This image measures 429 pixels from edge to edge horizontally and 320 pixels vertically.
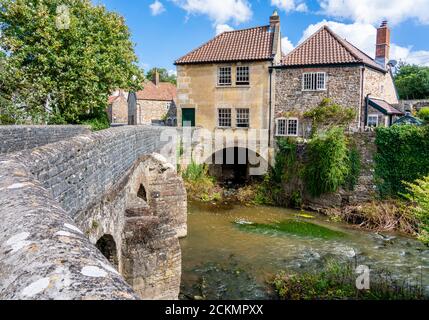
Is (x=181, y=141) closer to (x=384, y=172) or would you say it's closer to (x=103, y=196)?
(x=384, y=172)

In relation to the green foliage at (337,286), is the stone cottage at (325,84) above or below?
above

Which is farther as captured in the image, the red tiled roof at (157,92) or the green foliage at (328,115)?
the red tiled roof at (157,92)

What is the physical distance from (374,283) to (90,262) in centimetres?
1112

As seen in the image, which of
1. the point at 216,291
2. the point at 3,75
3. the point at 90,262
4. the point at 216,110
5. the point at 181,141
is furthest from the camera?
the point at 216,110

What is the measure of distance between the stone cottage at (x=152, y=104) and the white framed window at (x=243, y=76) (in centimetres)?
2257

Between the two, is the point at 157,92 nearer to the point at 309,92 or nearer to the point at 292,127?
the point at 292,127

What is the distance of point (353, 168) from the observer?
18.8 meters

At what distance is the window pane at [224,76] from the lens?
75.0 ft

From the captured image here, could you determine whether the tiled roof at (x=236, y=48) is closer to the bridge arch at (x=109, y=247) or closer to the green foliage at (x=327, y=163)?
the green foliage at (x=327, y=163)

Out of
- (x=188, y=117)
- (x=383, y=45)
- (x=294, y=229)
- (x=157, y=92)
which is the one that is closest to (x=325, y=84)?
(x=383, y=45)

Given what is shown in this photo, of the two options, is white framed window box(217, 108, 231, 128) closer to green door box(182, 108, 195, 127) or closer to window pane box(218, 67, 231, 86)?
window pane box(218, 67, 231, 86)

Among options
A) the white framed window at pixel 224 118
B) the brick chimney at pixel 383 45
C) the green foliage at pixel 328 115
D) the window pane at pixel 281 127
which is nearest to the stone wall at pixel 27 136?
the white framed window at pixel 224 118

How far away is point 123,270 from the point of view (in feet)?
27.0

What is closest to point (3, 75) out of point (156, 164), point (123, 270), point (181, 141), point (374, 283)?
point (181, 141)
